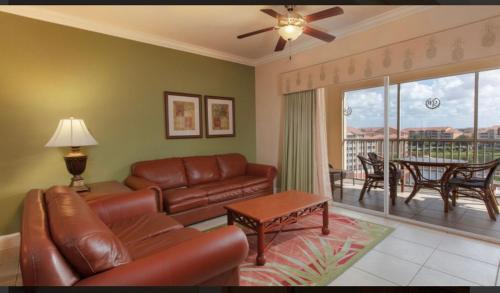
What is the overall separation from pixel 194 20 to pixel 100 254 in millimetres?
2869

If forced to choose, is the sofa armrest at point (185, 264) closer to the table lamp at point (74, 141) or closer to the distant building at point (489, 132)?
the table lamp at point (74, 141)

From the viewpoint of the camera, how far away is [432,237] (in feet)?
8.63

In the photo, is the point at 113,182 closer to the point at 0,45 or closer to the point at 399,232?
the point at 0,45

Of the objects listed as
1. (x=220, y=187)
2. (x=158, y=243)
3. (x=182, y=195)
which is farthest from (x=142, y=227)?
(x=220, y=187)

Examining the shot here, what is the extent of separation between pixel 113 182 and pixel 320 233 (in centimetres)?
268

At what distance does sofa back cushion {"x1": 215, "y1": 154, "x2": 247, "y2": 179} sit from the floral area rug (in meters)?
1.51

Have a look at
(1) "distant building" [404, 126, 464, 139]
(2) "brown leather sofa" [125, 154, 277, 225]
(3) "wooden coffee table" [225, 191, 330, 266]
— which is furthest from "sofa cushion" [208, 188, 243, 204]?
(1) "distant building" [404, 126, 464, 139]

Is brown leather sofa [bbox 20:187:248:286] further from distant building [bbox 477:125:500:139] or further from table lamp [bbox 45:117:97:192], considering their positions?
distant building [bbox 477:125:500:139]

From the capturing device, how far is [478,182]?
123 inches

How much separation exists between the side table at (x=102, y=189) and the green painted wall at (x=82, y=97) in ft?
0.79

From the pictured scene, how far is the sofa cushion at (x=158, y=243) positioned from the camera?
166cm

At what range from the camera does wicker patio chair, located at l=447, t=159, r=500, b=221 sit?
3002mm

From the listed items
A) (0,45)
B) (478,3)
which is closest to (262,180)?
(478,3)

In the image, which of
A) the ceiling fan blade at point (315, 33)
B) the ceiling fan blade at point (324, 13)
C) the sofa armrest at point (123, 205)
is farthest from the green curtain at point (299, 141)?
the sofa armrest at point (123, 205)
